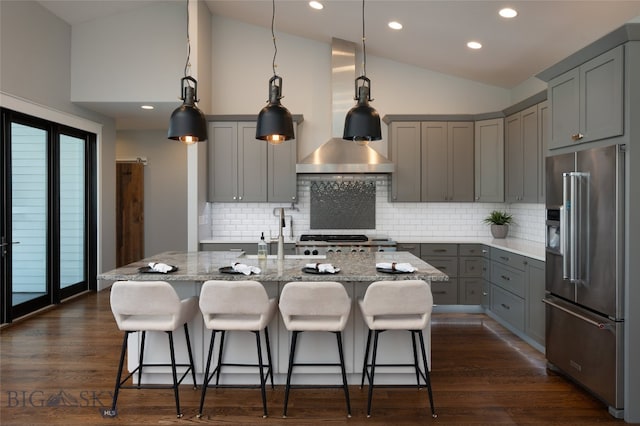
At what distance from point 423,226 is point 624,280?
3.60 meters

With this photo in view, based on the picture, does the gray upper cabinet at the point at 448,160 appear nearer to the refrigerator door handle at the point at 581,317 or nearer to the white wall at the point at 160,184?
the refrigerator door handle at the point at 581,317

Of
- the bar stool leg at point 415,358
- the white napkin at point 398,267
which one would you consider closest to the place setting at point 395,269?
the white napkin at point 398,267

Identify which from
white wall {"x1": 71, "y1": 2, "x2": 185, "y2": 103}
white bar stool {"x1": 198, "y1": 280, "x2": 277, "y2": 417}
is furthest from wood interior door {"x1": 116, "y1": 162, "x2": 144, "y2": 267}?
white bar stool {"x1": 198, "y1": 280, "x2": 277, "y2": 417}

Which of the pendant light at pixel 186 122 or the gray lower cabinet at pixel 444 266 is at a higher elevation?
the pendant light at pixel 186 122

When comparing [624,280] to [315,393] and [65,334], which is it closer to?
[315,393]

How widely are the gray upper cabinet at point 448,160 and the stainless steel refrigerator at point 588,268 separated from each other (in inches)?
92.7

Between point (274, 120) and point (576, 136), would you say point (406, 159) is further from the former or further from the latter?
point (274, 120)

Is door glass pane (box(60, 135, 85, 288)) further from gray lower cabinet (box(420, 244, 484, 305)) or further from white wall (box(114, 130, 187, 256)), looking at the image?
gray lower cabinet (box(420, 244, 484, 305))

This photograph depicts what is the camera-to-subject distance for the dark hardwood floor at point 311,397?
2.94 meters

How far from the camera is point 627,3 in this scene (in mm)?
3498

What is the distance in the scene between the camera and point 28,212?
5453 millimetres

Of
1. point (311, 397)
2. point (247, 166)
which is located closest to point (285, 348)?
point (311, 397)

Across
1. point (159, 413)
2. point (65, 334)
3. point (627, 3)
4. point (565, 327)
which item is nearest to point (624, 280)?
point (565, 327)

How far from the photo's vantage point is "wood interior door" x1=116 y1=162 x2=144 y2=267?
8445mm
